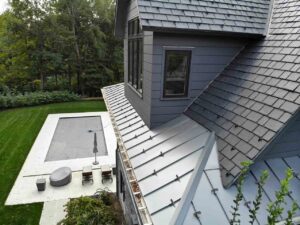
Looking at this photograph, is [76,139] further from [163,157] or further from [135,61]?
[163,157]

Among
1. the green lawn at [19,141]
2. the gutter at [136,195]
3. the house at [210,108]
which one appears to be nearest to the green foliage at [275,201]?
the house at [210,108]

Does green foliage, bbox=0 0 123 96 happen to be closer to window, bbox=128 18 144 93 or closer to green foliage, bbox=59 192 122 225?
window, bbox=128 18 144 93

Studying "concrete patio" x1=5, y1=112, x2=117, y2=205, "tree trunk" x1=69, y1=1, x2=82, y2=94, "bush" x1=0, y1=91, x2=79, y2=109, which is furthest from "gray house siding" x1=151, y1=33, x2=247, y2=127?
"tree trunk" x1=69, y1=1, x2=82, y2=94

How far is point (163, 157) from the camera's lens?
15.0 feet

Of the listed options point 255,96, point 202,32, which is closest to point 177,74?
point 202,32

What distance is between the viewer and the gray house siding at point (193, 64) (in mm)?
5258

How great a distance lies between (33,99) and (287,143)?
909 inches

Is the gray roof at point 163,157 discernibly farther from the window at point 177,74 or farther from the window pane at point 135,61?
the window pane at point 135,61

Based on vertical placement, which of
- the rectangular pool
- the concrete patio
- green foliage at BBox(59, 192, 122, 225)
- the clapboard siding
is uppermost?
the clapboard siding

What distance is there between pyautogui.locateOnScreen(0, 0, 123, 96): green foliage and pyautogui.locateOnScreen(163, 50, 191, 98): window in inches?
840

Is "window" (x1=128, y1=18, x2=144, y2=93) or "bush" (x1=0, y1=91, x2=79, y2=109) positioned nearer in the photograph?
"window" (x1=128, y1=18, x2=144, y2=93)

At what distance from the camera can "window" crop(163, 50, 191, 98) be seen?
17.8 ft

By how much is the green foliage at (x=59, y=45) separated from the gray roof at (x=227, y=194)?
23761mm

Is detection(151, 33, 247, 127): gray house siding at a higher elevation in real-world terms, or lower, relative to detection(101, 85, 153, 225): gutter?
higher
